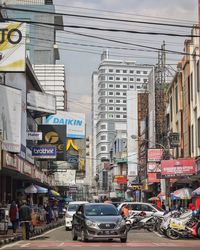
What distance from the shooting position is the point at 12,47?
36.0 m

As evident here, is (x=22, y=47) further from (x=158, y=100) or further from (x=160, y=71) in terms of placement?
(x=158, y=100)

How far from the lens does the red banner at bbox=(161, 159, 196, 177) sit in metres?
46.1

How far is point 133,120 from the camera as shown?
12375 centimetres

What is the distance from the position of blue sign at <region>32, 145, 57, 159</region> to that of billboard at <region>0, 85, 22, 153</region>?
51.1 feet

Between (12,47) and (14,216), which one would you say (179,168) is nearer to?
(12,47)

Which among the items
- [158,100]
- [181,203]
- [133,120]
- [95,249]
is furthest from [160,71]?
[95,249]

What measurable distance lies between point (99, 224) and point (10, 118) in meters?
20.1

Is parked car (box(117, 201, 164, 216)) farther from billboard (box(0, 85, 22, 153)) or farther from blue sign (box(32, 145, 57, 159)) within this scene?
blue sign (box(32, 145, 57, 159))

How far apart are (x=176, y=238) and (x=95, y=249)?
8074mm

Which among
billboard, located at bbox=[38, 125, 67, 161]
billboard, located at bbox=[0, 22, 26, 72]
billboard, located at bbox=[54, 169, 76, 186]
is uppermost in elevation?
billboard, located at bbox=[0, 22, 26, 72]

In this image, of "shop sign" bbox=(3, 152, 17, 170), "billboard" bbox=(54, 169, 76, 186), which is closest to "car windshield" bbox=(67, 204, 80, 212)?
"shop sign" bbox=(3, 152, 17, 170)

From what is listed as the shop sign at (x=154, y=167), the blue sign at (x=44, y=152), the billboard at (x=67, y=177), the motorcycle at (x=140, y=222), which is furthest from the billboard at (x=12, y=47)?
the billboard at (x=67, y=177)

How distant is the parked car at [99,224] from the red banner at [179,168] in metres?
21.6

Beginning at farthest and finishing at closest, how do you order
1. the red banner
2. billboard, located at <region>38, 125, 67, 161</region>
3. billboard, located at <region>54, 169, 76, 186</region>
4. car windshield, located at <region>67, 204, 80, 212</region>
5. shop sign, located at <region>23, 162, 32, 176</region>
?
billboard, located at <region>54, 169, 76, 186</region>, billboard, located at <region>38, 125, 67, 161</region>, the red banner, shop sign, located at <region>23, 162, 32, 176</region>, car windshield, located at <region>67, 204, 80, 212</region>
